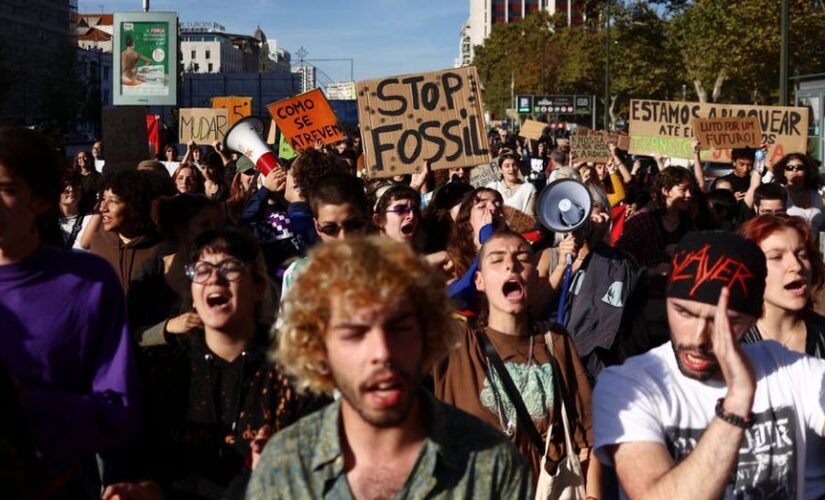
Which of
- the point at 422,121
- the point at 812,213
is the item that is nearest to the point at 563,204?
the point at 422,121

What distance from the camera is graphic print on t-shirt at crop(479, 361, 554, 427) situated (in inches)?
164

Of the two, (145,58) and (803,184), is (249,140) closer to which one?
(803,184)

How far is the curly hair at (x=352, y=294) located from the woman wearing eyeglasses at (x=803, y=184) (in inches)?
290

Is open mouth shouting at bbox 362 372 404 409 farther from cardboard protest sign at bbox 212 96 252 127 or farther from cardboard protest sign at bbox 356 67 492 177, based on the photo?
cardboard protest sign at bbox 212 96 252 127

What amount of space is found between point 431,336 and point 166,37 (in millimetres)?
17390

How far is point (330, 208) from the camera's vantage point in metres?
5.38

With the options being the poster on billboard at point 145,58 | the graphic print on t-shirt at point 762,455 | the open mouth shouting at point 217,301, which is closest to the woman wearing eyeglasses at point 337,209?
the open mouth shouting at point 217,301

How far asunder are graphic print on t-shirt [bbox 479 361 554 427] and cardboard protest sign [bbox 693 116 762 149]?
29.8ft

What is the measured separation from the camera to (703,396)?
3.07 metres

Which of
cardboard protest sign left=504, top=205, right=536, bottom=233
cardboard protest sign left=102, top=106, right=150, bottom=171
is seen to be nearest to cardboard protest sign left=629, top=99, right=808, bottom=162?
cardboard protest sign left=102, top=106, right=150, bottom=171

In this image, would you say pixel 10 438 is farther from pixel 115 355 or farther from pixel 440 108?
pixel 440 108

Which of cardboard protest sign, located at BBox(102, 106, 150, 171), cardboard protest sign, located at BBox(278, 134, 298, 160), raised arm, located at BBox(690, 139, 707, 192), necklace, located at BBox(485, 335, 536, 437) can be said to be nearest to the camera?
necklace, located at BBox(485, 335, 536, 437)

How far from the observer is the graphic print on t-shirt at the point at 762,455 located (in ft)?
10.1

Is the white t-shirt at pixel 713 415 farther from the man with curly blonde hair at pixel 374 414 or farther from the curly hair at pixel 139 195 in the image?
Result: the curly hair at pixel 139 195
